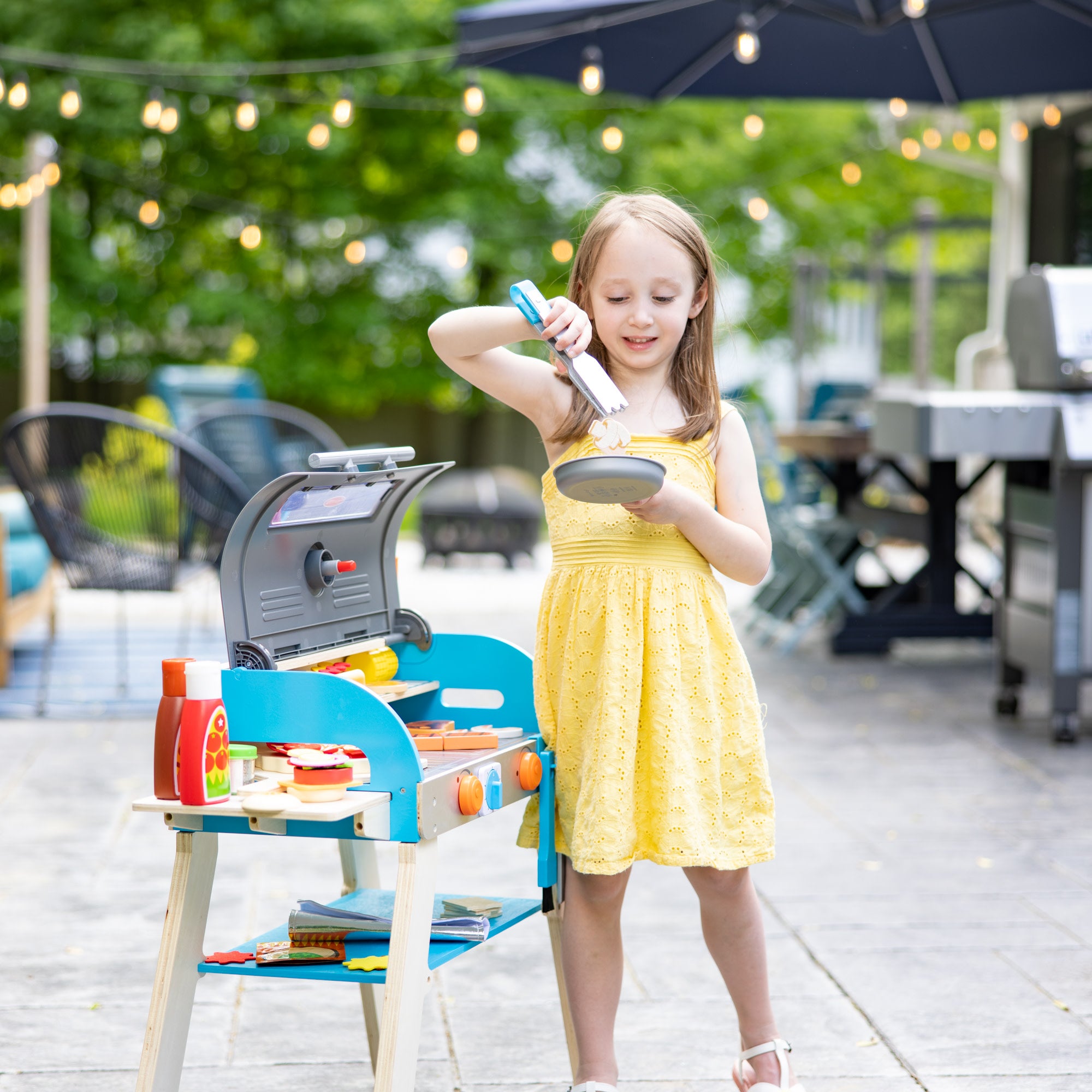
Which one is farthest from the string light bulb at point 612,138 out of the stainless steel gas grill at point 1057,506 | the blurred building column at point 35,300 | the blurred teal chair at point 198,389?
the blurred building column at point 35,300

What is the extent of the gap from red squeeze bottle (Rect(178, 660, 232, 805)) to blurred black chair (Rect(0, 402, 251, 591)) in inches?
149

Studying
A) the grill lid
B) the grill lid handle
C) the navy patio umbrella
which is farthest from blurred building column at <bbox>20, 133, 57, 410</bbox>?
the grill lid handle

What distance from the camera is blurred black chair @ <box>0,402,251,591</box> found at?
5.57 meters

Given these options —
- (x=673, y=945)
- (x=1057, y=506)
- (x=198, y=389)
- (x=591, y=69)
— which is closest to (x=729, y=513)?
(x=673, y=945)

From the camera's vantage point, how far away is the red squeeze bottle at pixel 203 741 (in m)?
1.80

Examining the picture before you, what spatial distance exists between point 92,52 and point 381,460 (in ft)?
50.4

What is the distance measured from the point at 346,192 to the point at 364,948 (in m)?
15.7

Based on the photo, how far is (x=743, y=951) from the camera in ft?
7.45

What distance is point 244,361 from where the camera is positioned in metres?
17.6

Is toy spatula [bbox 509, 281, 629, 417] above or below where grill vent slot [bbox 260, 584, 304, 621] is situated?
above

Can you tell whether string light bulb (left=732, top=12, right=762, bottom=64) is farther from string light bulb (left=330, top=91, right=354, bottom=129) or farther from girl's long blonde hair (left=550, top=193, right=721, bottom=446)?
girl's long blonde hair (left=550, top=193, right=721, bottom=446)

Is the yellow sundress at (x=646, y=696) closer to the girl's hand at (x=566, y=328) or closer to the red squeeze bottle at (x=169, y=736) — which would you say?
the girl's hand at (x=566, y=328)

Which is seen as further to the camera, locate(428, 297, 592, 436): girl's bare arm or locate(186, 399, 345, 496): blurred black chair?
locate(186, 399, 345, 496): blurred black chair

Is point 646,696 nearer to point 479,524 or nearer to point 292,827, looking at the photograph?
point 292,827
